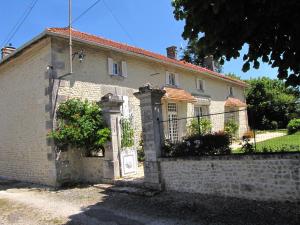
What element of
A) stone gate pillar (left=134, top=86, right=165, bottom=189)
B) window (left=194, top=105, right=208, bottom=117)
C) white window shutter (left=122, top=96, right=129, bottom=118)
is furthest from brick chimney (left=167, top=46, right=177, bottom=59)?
stone gate pillar (left=134, top=86, right=165, bottom=189)

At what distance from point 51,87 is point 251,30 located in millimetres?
8471

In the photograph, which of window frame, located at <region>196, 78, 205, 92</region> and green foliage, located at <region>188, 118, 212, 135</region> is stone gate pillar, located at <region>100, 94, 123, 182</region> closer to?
green foliage, located at <region>188, 118, 212, 135</region>

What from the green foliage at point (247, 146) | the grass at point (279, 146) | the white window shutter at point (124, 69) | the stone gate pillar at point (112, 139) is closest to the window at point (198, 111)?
the white window shutter at point (124, 69)

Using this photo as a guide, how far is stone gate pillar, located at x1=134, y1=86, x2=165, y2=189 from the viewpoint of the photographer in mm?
8656

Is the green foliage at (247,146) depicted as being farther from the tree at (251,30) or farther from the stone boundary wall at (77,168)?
the stone boundary wall at (77,168)

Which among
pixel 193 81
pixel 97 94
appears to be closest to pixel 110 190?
pixel 97 94

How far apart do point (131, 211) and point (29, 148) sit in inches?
282

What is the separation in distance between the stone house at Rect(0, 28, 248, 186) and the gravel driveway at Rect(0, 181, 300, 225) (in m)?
2.04

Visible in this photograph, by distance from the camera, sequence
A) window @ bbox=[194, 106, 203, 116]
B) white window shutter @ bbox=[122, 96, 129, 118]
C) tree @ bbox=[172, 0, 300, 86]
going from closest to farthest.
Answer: tree @ bbox=[172, 0, 300, 86] → white window shutter @ bbox=[122, 96, 129, 118] → window @ bbox=[194, 106, 203, 116]

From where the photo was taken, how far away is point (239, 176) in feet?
23.1

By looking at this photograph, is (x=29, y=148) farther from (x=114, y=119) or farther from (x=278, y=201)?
(x=278, y=201)

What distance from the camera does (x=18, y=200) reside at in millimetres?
9188

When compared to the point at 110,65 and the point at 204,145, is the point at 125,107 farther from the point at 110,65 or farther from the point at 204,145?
the point at 204,145

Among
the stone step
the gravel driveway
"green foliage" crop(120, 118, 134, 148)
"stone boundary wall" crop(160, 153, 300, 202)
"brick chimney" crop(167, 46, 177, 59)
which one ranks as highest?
"brick chimney" crop(167, 46, 177, 59)
